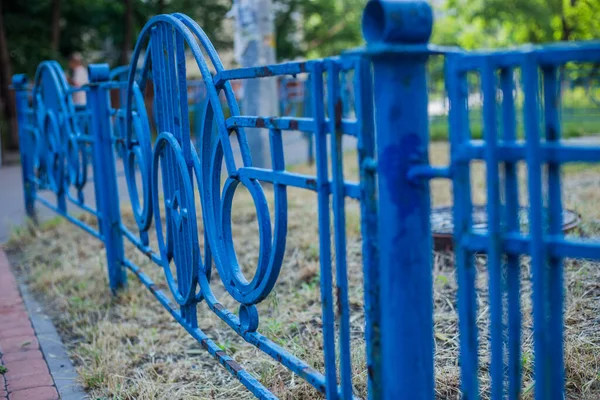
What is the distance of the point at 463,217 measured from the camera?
4.30 feet

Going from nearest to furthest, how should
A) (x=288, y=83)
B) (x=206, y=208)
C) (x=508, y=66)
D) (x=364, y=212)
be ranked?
(x=508, y=66) < (x=364, y=212) < (x=206, y=208) < (x=288, y=83)

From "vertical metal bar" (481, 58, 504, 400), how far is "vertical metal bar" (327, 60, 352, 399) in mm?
342

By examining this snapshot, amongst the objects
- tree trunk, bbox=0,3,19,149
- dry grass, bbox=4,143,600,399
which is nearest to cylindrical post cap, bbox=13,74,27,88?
dry grass, bbox=4,143,600,399

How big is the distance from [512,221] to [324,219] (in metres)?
0.46

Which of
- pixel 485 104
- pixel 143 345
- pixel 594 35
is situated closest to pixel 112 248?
pixel 143 345

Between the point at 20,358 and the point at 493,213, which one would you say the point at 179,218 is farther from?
the point at 493,213

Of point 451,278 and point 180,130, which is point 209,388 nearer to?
point 180,130

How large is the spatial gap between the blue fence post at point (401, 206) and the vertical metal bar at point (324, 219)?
0.17 m

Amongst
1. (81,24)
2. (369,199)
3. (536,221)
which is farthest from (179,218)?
(81,24)

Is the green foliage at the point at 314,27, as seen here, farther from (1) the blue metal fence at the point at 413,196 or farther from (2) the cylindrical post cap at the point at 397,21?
(2) the cylindrical post cap at the point at 397,21

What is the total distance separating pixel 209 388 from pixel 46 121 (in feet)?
9.15

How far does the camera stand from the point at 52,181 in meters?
4.64

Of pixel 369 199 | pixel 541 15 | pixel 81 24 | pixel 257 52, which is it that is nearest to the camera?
pixel 369 199

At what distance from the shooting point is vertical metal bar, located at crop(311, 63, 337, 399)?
1.55 metres
